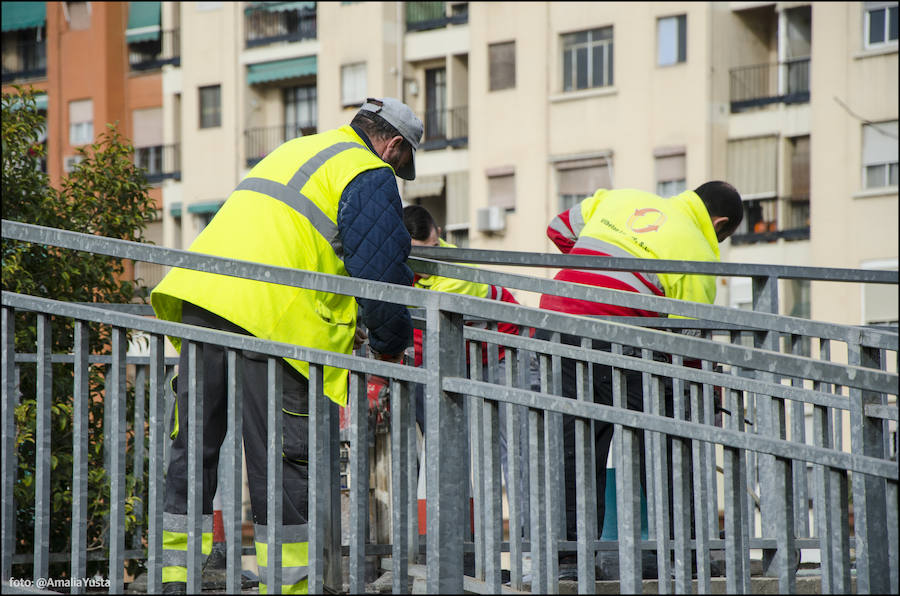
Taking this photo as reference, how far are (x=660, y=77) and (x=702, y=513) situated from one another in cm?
2754

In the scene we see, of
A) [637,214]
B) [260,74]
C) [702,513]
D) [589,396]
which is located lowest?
[702,513]

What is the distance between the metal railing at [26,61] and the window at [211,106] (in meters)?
6.15

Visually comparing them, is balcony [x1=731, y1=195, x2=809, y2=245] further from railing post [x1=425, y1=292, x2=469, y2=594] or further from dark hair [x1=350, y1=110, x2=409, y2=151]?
railing post [x1=425, y1=292, x2=469, y2=594]

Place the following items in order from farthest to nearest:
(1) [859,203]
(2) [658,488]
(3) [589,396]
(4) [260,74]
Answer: (4) [260,74]
(1) [859,203]
(3) [589,396]
(2) [658,488]

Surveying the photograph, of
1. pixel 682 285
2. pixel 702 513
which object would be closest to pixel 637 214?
pixel 682 285

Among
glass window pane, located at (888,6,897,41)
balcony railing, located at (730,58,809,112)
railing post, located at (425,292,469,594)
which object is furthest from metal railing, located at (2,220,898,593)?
balcony railing, located at (730,58,809,112)

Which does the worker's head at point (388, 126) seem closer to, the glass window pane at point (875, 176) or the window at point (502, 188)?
the glass window pane at point (875, 176)

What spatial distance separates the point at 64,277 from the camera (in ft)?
24.0

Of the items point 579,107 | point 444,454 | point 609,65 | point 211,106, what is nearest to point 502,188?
point 579,107

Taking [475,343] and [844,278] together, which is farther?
[844,278]

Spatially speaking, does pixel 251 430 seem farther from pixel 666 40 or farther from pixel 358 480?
pixel 666 40

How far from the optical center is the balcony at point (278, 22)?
120ft

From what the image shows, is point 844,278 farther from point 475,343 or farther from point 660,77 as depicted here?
point 660,77

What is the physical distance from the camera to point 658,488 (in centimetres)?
327
